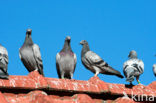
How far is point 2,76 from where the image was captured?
620cm

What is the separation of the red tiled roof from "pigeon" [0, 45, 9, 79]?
131 mm

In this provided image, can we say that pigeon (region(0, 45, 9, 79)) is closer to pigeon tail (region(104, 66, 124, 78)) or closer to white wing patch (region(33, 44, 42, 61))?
white wing patch (region(33, 44, 42, 61))

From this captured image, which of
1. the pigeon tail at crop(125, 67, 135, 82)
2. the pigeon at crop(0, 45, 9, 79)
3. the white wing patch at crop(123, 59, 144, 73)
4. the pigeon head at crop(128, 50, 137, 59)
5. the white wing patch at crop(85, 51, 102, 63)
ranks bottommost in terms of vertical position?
the pigeon at crop(0, 45, 9, 79)

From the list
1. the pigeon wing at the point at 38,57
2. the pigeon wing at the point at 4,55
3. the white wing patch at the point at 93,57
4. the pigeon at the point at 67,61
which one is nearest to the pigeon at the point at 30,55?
the pigeon wing at the point at 38,57

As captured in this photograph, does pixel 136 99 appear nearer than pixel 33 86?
No

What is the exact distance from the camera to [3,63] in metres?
7.40

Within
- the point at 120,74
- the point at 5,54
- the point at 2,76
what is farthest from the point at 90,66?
the point at 2,76

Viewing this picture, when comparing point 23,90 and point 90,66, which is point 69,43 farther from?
point 23,90

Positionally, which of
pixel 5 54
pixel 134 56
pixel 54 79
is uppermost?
pixel 134 56

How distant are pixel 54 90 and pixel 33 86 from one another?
39cm

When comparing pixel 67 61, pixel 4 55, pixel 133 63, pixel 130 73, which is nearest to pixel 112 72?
pixel 133 63

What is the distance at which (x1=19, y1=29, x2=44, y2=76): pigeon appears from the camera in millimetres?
9327

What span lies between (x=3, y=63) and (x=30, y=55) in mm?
2343

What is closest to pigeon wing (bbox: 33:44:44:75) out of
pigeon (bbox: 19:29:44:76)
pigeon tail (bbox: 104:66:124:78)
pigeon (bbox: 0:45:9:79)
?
pigeon (bbox: 19:29:44:76)
